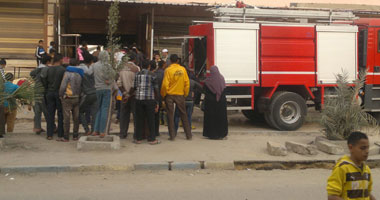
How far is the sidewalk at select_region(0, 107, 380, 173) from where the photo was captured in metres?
8.20

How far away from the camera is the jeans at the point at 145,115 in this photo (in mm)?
9617

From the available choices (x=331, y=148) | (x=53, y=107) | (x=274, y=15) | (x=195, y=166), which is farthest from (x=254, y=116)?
(x=53, y=107)

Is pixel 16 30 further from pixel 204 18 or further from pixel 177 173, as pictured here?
pixel 177 173

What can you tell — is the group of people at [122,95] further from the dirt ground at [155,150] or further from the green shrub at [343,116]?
the green shrub at [343,116]

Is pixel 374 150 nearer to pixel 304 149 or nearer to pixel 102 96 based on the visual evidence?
A: pixel 304 149

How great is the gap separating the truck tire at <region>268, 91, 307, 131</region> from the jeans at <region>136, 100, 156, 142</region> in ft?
11.2

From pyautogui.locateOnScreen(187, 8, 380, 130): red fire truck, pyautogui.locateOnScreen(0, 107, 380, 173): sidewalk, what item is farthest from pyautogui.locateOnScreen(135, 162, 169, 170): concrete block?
pyautogui.locateOnScreen(187, 8, 380, 130): red fire truck

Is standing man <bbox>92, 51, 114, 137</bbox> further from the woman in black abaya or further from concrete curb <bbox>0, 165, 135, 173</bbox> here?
the woman in black abaya

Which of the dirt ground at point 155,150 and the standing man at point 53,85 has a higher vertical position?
the standing man at point 53,85

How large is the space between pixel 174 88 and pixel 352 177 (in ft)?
21.6

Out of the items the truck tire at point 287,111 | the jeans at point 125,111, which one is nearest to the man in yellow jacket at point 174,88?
the jeans at point 125,111

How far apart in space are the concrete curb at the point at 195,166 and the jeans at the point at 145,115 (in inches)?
64.7

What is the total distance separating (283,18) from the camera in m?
12.3

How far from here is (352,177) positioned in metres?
3.64
